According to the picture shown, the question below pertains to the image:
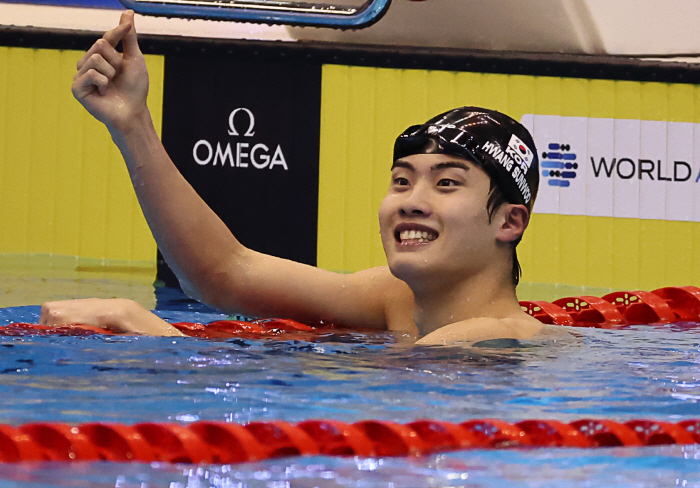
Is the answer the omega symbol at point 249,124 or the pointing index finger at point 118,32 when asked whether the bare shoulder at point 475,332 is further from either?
the omega symbol at point 249,124

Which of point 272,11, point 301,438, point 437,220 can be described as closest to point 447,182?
point 437,220

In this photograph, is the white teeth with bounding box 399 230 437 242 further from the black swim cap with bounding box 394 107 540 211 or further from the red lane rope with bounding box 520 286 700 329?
the red lane rope with bounding box 520 286 700 329

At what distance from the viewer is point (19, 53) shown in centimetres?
650

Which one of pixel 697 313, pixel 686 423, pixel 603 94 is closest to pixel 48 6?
pixel 603 94

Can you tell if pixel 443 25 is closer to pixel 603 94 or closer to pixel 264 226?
pixel 603 94

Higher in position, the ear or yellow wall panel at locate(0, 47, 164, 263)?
yellow wall panel at locate(0, 47, 164, 263)

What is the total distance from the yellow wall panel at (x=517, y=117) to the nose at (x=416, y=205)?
420cm

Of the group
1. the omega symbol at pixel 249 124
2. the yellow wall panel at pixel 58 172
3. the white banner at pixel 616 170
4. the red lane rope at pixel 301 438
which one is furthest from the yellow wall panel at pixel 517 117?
the red lane rope at pixel 301 438

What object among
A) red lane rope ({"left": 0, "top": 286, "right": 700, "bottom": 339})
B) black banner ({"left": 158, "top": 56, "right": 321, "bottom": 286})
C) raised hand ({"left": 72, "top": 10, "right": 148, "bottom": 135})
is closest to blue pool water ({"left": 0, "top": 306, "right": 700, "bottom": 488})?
red lane rope ({"left": 0, "top": 286, "right": 700, "bottom": 339})

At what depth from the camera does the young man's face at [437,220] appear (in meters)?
2.39

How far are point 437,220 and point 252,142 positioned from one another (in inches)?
174

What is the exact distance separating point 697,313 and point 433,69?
3.53 metres

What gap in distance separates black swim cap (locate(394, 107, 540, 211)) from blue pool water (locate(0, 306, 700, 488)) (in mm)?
506

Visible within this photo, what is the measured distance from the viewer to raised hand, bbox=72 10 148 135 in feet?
7.45
